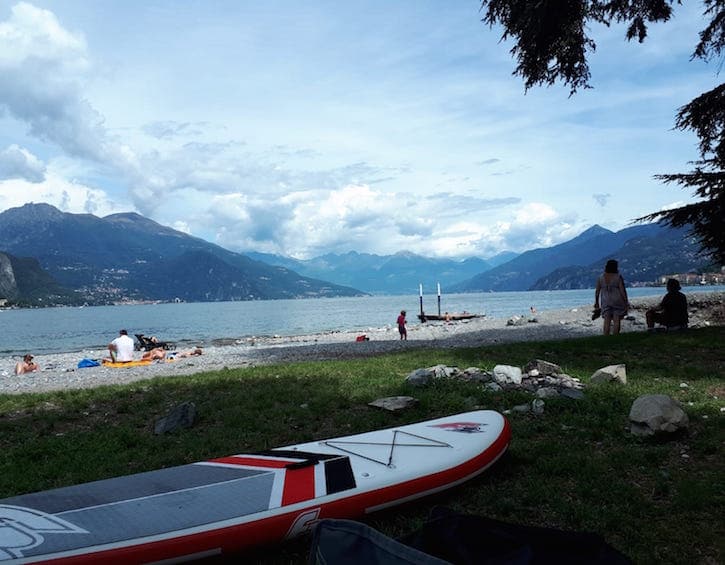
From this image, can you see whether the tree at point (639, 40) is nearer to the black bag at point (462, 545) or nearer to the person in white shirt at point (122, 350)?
the black bag at point (462, 545)

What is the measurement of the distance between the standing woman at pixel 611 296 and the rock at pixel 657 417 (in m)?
7.68

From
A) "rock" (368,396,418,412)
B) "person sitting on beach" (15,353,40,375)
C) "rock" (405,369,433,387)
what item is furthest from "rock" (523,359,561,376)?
"person sitting on beach" (15,353,40,375)

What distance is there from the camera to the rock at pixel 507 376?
354 inches

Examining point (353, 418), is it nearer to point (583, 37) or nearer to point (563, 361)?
point (563, 361)

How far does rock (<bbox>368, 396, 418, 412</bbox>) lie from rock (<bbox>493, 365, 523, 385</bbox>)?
1.93 metres

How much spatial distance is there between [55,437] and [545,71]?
12266 millimetres

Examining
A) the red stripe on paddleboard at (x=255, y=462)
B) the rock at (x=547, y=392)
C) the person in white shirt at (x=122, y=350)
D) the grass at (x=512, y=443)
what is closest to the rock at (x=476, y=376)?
the grass at (x=512, y=443)

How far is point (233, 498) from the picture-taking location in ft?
13.7

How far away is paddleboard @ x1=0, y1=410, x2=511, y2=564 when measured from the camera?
3.50 metres

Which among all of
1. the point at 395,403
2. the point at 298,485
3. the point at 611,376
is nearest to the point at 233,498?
the point at 298,485

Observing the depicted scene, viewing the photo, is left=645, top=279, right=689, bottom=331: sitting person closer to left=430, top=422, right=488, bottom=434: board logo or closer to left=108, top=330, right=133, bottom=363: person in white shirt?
left=430, top=422, right=488, bottom=434: board logo

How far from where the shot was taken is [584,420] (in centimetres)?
677

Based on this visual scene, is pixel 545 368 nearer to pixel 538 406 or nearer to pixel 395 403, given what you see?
pixel 538 406

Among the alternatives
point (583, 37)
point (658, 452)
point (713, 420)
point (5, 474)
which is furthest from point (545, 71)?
point (5, 474)
